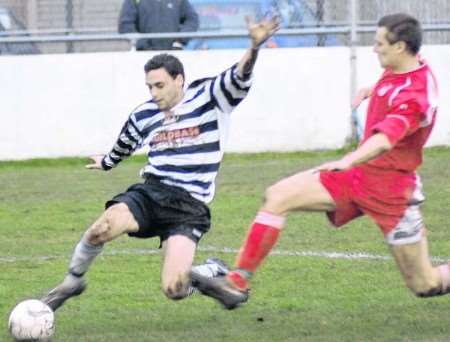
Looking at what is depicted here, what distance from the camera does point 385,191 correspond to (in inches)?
273

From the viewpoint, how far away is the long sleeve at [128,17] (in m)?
15.9

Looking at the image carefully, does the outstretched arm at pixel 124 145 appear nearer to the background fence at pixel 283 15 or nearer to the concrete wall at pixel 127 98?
the concrete wall at pixel 127 98

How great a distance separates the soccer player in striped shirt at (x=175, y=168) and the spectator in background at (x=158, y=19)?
8.47 m

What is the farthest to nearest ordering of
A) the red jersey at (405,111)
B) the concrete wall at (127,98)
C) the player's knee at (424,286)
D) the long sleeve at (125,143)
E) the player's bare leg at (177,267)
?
the concrete wall at (127,98)
the long sleeve at (125,143)
the player's bare leg at (177,267)
the player's knee at (424,286)
the red jersey at (405,111)

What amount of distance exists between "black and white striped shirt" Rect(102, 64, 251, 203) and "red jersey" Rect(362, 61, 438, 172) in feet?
2.55

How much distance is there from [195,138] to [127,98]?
8389mm

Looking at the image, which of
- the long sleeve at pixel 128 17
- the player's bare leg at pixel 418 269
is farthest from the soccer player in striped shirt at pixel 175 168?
the long sleeve at pixel 128 17

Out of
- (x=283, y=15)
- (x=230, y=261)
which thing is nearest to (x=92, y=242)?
(x=230, y=261)

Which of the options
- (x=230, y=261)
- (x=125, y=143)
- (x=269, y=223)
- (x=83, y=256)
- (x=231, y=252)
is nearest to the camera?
(x=269, y=223)

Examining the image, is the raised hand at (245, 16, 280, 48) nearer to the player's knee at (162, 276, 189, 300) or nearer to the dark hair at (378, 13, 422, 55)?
the dark hair at (378, 13, 422, 55)

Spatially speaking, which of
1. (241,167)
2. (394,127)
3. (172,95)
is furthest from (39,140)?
(394,127)

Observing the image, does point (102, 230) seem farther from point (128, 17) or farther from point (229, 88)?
point (128, 17)

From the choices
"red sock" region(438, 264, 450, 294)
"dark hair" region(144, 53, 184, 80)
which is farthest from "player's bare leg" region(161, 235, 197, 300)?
"red sock" region(438, 264, 450, 294)

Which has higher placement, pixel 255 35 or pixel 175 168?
pixel 255 35
